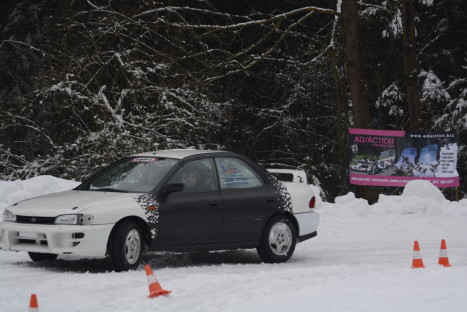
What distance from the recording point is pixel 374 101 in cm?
3394

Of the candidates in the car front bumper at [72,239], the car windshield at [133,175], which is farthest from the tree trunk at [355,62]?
the car front bumper at [72,239]

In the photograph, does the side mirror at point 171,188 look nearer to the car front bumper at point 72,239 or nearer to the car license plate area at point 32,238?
the car front bumper at point 72,239

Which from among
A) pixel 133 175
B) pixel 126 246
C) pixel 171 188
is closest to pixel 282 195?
pixel 171 188

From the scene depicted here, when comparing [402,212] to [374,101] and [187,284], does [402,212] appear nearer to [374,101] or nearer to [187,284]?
[187,284]

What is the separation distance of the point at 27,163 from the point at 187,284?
1512 centimetres

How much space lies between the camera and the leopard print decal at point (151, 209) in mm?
10625

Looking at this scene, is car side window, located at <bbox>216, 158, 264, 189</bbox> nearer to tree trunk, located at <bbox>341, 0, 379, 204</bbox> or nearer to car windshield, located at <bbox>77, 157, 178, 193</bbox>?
car windshield, located at <bbox>77, 157, 178, 193</bbox>

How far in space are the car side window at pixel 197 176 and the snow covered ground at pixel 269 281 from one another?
0.94m

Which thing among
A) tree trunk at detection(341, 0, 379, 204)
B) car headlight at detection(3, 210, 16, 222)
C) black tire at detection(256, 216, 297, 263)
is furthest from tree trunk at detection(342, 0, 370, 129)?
car headlight at detection(3, 210, 16, 222)

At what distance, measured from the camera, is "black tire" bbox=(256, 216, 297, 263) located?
11.8 metres

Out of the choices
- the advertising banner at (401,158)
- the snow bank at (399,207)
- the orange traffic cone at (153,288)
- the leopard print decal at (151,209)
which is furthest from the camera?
the advertising banner at (401,158)

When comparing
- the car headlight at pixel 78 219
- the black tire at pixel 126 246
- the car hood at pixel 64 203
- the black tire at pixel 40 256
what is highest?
the car hood at pixel 64 203

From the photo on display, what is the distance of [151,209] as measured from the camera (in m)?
10.7

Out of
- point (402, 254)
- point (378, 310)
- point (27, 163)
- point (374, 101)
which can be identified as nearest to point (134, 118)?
point (27, 163)
